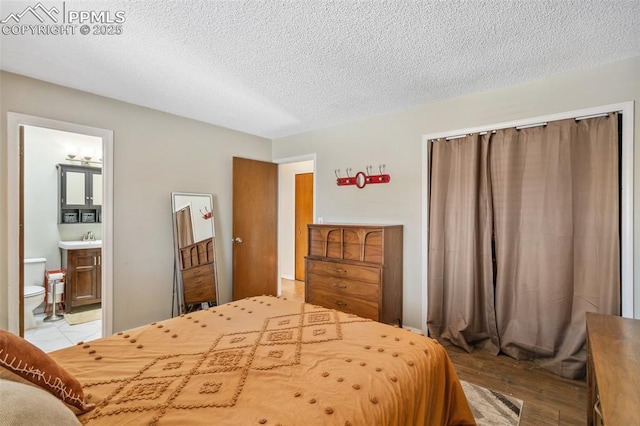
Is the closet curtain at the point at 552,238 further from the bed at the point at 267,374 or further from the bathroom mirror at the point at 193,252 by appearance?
the bathroom mirror at the point at 193,252

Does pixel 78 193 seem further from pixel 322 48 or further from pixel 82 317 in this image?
pixel 322 48

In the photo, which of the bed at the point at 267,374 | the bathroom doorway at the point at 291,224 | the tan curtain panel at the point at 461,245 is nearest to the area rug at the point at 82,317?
the bed at the point at 267,374

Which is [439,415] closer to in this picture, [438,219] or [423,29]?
[438,219]

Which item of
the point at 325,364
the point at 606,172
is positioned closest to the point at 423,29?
the point at 606,172

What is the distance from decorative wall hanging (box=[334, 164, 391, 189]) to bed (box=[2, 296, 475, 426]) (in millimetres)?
2004

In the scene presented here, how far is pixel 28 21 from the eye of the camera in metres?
1.92

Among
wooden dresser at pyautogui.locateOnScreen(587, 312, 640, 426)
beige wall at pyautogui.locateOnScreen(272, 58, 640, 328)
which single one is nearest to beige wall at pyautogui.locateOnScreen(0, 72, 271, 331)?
beige wall at pyautogui.locateOnScreen(272, 58, 640, 328)

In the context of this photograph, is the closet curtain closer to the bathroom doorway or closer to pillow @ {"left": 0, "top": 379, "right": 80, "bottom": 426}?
pillow @ {"left": 0, "top": 379, "right": 80, "bottom": 426}

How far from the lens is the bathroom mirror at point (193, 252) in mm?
3605

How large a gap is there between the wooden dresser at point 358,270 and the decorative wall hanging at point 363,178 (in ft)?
2.08

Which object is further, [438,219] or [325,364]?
[438,219]

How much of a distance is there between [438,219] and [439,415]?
6.52ft

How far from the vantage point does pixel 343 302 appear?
3.34m

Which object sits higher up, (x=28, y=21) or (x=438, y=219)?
(x=28, y=21)
